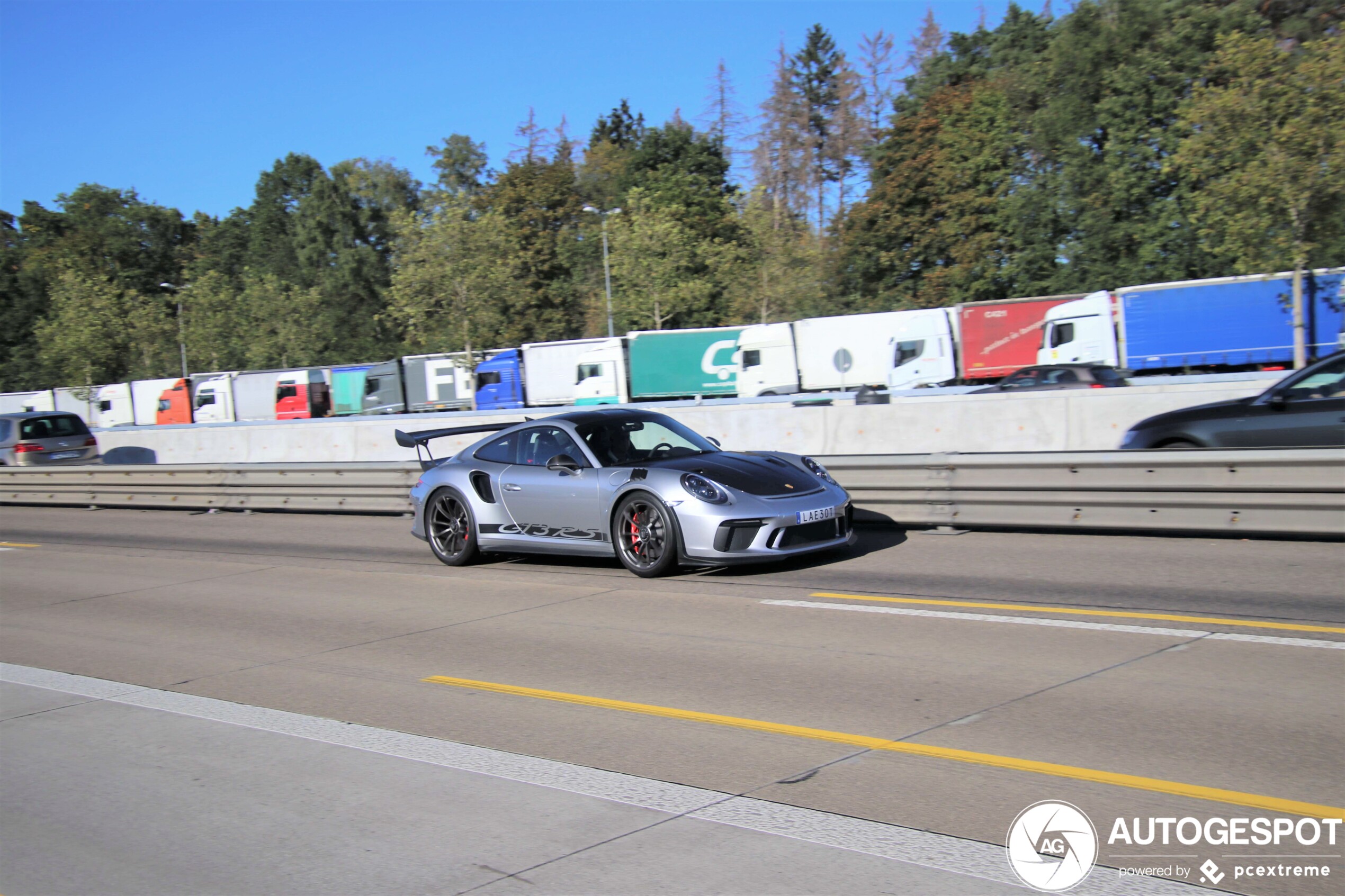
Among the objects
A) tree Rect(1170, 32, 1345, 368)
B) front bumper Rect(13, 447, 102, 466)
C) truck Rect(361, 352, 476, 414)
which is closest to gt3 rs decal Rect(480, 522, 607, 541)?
front bumper Rect(13, 447, 102, 466)

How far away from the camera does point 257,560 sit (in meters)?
12.6

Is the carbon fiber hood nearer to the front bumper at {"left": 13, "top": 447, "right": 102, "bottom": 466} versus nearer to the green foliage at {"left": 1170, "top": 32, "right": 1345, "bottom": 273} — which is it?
the front bumper at {"left": 13, "top": 447, "right": 102, "bottom": 466}

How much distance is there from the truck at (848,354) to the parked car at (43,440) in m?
21.2

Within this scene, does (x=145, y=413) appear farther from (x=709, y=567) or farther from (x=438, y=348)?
(x=709, y=567)

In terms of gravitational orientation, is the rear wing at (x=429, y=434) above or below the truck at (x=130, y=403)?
below

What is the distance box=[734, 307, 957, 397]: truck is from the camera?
3453cm

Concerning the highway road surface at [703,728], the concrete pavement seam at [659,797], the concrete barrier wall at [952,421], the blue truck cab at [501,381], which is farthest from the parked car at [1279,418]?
the blue truck cab at [501,381]

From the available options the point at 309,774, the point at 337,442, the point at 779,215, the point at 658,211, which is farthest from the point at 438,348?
the point at 309,774

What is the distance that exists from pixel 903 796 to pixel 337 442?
2188 centimetres

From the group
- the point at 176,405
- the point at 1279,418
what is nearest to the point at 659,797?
the point at 1279,418

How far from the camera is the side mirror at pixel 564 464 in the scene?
9.77 metres

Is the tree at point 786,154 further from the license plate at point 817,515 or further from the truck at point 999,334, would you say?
the license plate at point 817,515

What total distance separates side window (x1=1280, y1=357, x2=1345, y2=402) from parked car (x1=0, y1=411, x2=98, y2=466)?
→ 23.9 m

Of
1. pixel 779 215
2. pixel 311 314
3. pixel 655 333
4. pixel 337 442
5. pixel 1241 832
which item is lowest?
pixel 1241 832
